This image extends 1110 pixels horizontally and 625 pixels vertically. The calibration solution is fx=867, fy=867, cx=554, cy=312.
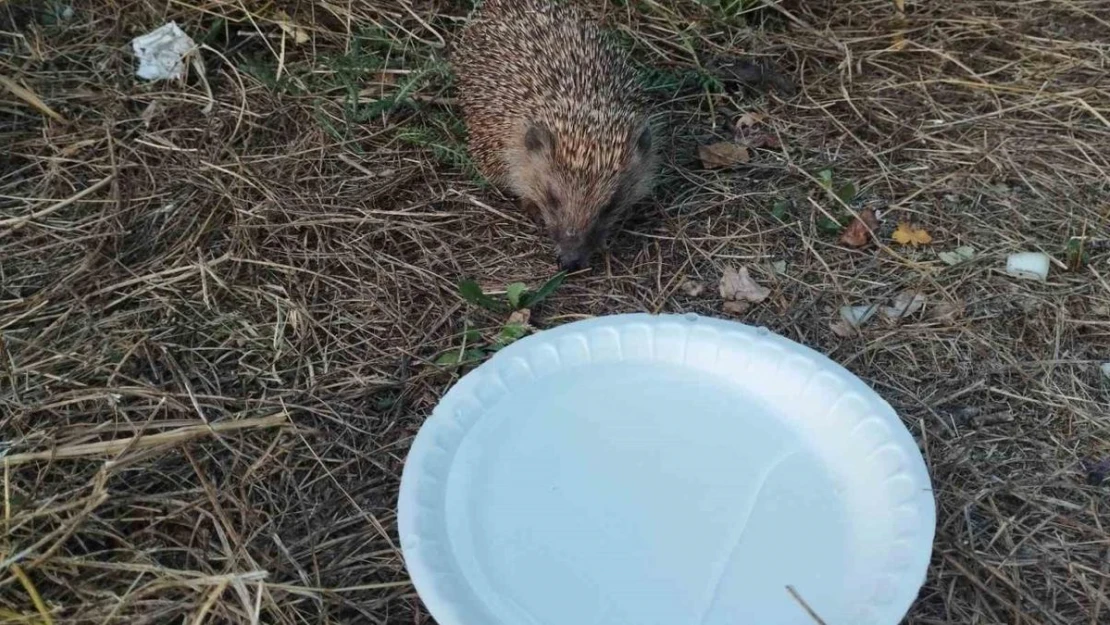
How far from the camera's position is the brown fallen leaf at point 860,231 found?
134 inches

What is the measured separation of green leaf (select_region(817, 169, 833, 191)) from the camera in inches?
142

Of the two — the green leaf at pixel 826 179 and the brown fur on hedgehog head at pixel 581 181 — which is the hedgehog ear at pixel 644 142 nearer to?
the brown fur on hedgehog head at pixel 581 181

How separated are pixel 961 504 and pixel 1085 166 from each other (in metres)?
2.00

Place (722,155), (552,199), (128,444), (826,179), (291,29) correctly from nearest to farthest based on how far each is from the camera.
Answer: (128,444), (552,199), (826,179), (722,155), (291,29)

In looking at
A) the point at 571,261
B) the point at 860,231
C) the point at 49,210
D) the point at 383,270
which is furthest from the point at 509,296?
the point at 49,210

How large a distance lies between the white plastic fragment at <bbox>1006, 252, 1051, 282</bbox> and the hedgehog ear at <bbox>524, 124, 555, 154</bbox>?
5.93 feet

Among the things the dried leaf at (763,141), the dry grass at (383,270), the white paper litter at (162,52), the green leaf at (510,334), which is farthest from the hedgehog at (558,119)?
the white paper litter at (162,52)

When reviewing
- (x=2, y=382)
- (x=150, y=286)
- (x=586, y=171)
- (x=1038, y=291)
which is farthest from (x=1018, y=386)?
(x=2, y=382)

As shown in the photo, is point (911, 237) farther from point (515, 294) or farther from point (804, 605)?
point (804, 605)

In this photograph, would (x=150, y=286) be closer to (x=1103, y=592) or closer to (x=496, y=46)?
(x=496, y=46)

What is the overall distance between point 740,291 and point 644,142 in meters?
0.76

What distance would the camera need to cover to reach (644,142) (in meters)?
3.53

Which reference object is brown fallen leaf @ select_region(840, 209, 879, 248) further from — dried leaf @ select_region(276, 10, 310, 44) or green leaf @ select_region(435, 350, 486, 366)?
dried leaf @ select_region(276, 10, 310, 44)

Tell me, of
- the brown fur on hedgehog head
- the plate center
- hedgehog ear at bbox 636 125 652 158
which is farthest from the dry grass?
the plate center
